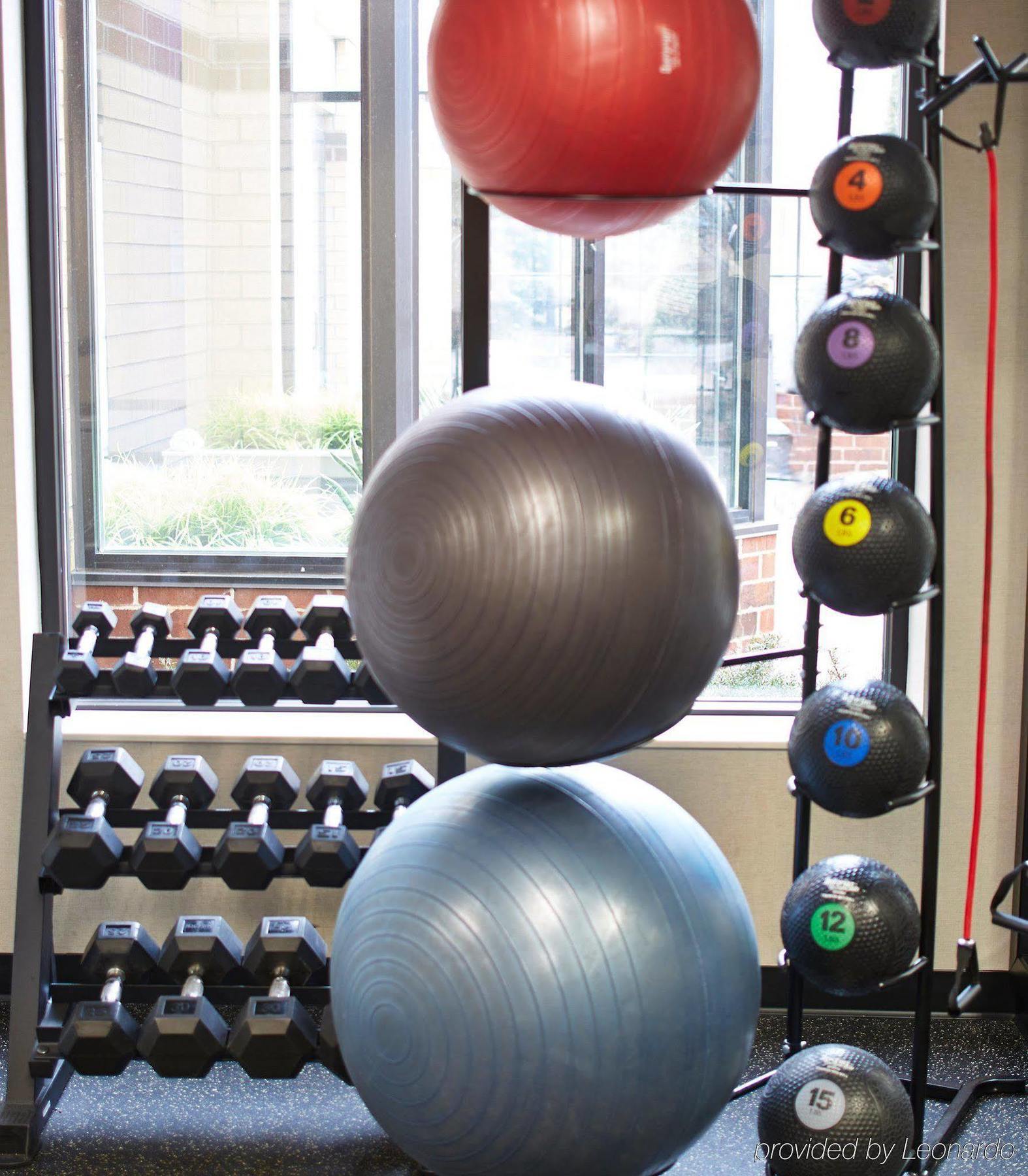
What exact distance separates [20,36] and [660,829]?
6.61 ft

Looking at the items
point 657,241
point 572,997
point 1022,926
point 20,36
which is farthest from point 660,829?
point 20,36

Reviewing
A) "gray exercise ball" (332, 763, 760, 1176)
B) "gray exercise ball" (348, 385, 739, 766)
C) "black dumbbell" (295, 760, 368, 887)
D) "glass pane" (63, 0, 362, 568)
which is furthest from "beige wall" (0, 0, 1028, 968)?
"gray exercise ball" (348, 385, 739, 766)

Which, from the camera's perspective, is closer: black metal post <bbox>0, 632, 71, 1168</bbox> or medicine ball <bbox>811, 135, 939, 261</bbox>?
medicine ball <bbox>811, 135, 939, 261</bbox>

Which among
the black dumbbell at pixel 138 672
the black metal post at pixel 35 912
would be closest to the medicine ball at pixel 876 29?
the black dumbbell at pixel 138 672

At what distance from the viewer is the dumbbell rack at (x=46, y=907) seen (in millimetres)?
2244

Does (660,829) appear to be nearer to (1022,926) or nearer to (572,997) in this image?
(572,997)

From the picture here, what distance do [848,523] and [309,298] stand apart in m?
1.38

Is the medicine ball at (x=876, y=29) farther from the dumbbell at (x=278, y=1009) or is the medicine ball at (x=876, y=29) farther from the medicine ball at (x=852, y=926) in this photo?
the dumbbell at (x=278, y=1009)

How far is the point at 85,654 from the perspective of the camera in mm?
2307

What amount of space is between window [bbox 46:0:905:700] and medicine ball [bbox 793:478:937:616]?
0.81 m

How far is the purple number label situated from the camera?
176 cm

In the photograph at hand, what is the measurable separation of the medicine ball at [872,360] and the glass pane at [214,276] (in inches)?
48.3

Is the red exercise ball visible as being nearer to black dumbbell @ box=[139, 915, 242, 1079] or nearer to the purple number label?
the purple number label

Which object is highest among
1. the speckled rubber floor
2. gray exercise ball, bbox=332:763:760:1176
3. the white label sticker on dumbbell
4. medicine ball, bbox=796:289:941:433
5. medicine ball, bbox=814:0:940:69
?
medicine ball, bbox=814:0:940:69
